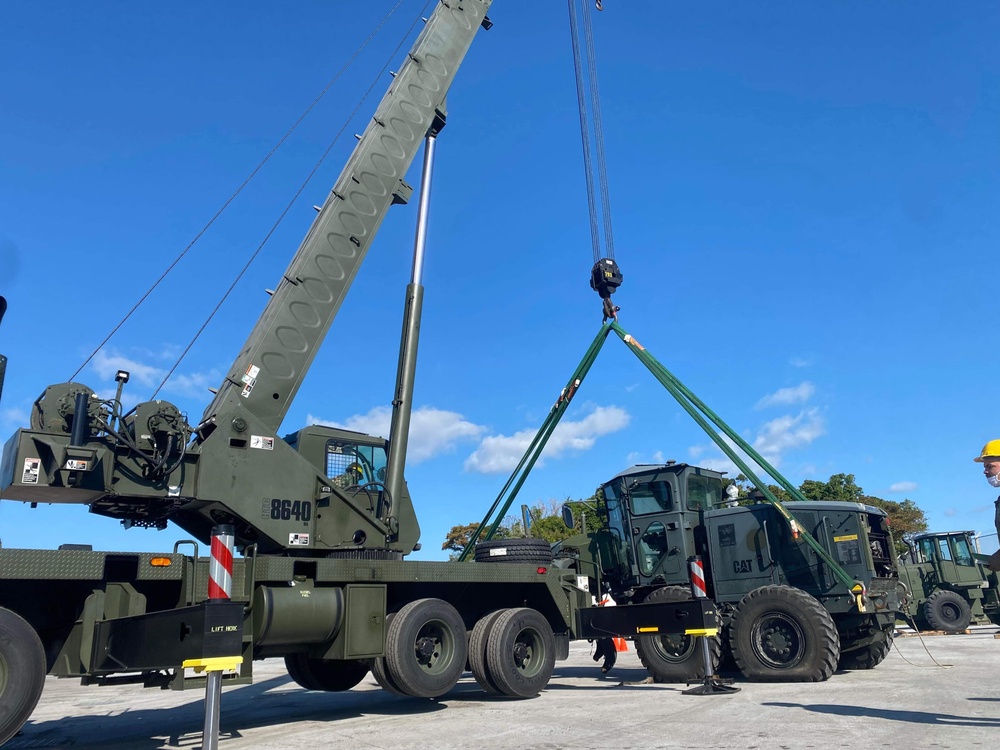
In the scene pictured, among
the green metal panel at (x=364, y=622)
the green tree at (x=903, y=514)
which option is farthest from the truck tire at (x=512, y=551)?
the green tree at (x=903, y=514)

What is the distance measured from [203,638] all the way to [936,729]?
592 centimetres

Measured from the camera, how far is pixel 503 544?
411 inches

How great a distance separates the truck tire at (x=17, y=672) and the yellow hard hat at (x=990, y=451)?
7298 millimetres

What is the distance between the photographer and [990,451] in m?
5.78

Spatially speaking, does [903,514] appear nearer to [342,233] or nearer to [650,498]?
[650,498]

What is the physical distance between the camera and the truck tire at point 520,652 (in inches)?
365

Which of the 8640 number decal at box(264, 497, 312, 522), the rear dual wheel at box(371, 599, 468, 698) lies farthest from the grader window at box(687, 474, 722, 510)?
the 8640 number decal at box(264, 497, 312, 522)

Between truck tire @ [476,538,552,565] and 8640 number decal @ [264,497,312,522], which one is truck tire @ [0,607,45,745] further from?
truck tire @ [476,538,552,565]

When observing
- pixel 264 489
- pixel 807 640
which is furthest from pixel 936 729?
pixel 264 489

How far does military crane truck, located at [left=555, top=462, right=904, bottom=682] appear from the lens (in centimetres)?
1080

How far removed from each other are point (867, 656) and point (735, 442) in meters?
3.81

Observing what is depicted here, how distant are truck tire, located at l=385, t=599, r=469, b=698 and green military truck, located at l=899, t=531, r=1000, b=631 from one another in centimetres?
1674

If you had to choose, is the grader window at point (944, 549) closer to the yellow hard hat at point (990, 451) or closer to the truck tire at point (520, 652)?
the truck tire at point (520, 652)

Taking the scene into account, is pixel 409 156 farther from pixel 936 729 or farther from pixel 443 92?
pixel 936 729
